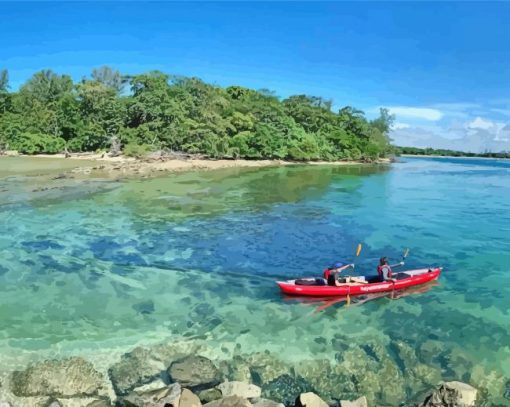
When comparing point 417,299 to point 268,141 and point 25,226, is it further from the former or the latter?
point 268,141

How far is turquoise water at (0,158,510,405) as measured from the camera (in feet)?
47.4

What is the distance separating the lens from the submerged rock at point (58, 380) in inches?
445

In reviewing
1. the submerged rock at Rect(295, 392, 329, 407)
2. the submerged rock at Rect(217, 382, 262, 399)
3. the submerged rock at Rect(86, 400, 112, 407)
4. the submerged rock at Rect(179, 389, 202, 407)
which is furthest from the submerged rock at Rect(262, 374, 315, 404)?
the submerged rock at Rect(86, 400, 112, 407)

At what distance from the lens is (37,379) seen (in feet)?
38.1

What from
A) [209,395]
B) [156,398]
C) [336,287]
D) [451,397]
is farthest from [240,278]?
[451,397]

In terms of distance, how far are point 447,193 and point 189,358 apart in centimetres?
5523

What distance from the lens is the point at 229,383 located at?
37.5ft

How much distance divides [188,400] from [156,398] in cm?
80

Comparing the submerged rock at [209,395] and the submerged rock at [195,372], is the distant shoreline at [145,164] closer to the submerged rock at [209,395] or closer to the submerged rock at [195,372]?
the submerged rock at [195,372]

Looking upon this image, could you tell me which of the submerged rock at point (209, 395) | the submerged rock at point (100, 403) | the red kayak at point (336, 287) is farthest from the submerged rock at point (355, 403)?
the red kayak at point (336, 287)

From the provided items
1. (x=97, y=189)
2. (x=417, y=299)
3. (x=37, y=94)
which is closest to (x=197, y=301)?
(x=417, y=299)

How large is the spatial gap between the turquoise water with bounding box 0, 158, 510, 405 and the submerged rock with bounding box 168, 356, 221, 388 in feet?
4.09

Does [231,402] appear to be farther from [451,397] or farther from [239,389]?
[451,397]

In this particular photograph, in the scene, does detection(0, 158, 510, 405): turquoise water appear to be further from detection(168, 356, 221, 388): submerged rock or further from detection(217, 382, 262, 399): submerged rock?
detection(217, 382, 262, 399): submerged rock
